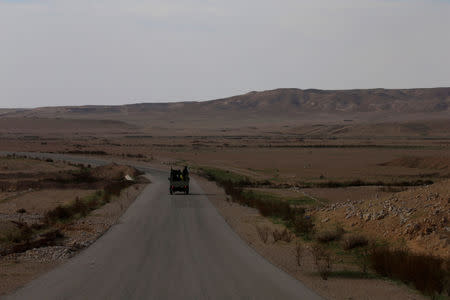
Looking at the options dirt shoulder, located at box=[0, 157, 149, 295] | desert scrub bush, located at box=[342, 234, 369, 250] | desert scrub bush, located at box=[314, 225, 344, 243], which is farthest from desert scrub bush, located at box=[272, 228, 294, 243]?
dirt shoulder, located at box=[0, 157, 149, 295]

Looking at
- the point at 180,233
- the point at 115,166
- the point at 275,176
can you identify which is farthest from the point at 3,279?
the point at 115,166

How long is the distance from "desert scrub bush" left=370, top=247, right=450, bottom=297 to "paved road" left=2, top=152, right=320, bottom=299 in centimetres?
229

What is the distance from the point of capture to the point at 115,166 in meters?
65.5

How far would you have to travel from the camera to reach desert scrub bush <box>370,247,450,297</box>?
11523mm

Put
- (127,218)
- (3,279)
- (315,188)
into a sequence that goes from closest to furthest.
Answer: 1. (3,279)
2. (127,218)
3. (315,188)

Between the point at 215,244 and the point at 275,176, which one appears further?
the point at 275,176

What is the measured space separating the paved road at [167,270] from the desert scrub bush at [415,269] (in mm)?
2290

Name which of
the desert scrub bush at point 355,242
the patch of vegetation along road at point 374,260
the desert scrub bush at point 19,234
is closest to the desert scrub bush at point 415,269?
the patch of vegetation along road at point 374,260

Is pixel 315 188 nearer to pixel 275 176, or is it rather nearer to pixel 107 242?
pixel 275 176

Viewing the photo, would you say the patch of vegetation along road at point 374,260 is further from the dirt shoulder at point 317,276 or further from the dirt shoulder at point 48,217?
the dirt shoulder at point 48,217

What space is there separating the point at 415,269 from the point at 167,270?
18.1ft

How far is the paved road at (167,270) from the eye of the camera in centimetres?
1124

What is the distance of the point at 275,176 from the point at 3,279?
1854 inches

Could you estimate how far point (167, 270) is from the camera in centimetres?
1350
